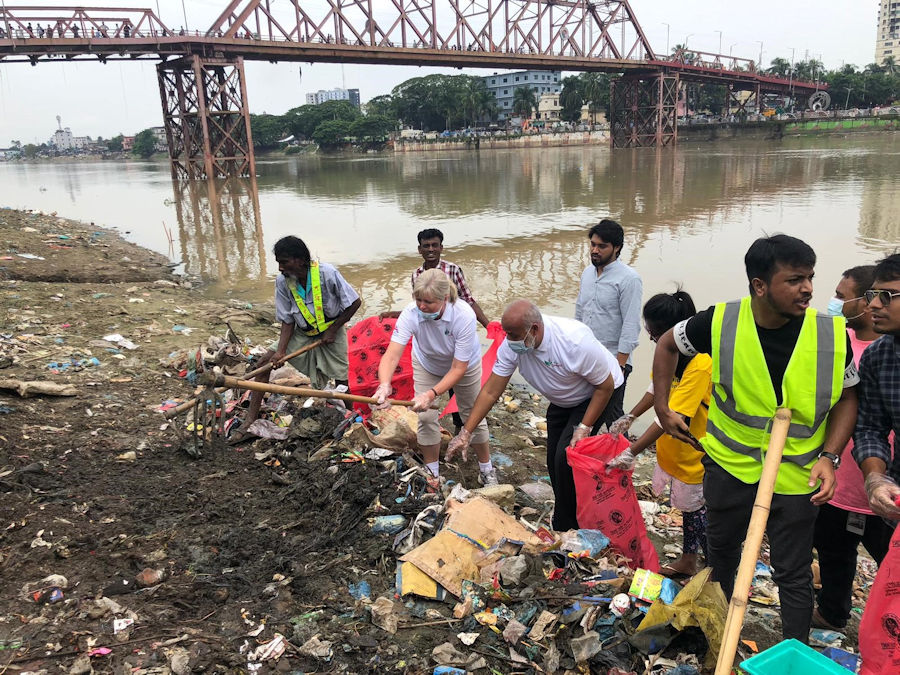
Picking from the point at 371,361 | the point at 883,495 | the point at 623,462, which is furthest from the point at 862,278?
the point at 371,361

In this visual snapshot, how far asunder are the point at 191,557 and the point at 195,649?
0.63m

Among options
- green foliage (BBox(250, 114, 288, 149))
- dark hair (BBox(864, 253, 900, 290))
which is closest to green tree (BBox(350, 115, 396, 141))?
green foliage (BBox(250, 114, 288, 149))

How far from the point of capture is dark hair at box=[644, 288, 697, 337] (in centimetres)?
276

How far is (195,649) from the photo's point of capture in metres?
2.20

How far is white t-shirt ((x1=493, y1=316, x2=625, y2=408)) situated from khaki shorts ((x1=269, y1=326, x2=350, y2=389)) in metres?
1.69

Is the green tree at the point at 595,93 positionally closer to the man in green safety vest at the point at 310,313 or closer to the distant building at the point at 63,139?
the man in green safety vest at the point at 310,313

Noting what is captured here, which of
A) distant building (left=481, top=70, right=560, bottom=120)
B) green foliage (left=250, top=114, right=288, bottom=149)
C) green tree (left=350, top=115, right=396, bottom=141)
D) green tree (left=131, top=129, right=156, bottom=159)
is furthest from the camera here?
distant building (left=481, top=70, right=560, bottom=120)

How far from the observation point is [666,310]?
9.04 feet

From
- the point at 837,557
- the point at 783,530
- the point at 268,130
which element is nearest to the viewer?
the point at 783,530

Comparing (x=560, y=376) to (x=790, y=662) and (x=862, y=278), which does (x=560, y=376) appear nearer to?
(x=862, y=278)

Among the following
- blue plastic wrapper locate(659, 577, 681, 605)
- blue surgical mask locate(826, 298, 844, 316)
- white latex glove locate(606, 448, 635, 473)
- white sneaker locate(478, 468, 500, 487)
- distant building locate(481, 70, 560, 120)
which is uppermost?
distant building locate(481, 70, 560, 120)

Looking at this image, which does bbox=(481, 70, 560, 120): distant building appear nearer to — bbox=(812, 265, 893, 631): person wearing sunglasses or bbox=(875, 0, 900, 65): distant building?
bbox=(875, 0, 900, 65): distant building

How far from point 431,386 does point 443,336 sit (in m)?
0.41

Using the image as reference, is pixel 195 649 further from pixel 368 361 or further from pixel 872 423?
pixel 368 361
